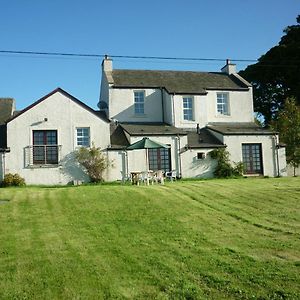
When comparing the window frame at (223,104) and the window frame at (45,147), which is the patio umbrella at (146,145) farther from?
the window frame at (223,104)

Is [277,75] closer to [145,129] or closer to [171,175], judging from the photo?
[145,129]

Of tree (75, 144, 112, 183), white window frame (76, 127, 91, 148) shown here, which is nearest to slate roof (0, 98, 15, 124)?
white window frame (76, 127, 91, 148)

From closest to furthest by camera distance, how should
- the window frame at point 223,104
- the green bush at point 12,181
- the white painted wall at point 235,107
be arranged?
the green bush at point 12,181 < the white painted wall at point 235,107 < the window frame at point 223,104

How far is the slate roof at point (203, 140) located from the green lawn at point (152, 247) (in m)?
14.0

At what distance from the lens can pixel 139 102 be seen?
1437 inches

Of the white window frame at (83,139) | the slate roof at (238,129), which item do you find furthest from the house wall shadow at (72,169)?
the slate roof at (238,129)

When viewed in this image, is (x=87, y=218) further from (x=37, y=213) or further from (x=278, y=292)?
(x=278, y=292)

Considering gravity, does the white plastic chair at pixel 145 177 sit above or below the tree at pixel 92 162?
below

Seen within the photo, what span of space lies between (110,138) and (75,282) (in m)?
23.9

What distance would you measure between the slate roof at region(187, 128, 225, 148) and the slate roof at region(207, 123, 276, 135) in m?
0.66

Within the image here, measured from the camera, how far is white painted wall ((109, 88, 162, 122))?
35.7 m

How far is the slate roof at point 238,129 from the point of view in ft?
107

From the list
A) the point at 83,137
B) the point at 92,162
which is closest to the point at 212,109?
the point at 83,137

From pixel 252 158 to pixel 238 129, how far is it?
2654mm
